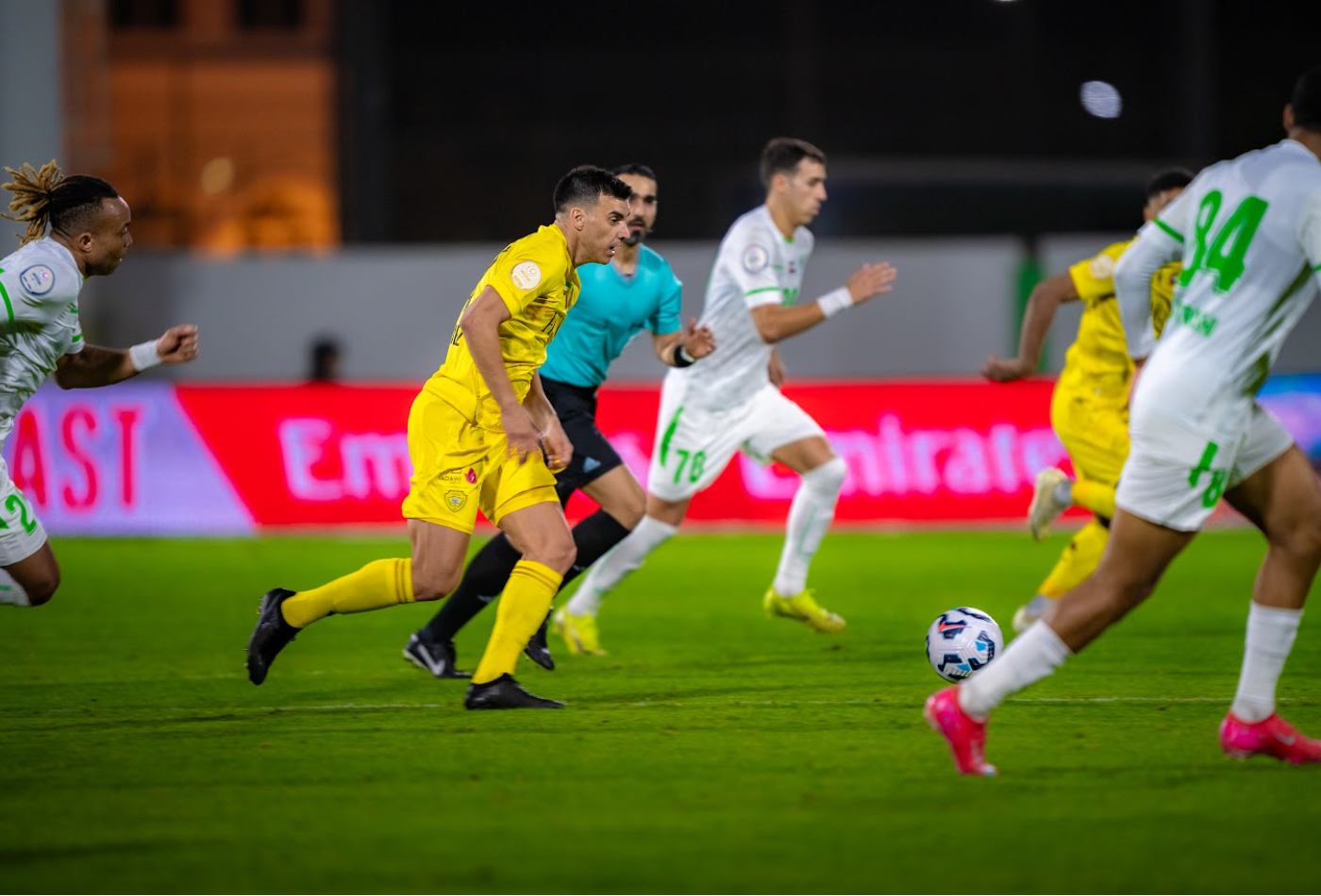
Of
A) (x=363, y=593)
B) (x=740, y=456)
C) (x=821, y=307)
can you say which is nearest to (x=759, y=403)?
(x=821, y=307)

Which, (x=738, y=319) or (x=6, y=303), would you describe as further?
(x=738, y=319)

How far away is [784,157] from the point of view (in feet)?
28.1

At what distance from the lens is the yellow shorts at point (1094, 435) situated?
8414mm

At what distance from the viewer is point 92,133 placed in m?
20.5

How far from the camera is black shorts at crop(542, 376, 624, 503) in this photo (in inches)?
297

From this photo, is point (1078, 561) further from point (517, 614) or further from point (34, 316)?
point (34, 316)

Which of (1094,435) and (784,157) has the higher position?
(784,157)

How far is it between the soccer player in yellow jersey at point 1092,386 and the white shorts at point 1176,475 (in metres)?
3.31

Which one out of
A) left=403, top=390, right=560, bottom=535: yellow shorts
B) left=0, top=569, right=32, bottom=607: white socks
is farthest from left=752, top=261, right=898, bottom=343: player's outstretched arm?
left=0, top=569, right=32, bottom=607: white socks

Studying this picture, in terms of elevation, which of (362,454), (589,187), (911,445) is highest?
(589,187)

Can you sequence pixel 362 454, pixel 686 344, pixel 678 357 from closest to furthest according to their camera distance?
1. pixel 686 344
2. pixel 678 357
3. pixel 362 454

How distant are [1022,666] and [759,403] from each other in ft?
12.6

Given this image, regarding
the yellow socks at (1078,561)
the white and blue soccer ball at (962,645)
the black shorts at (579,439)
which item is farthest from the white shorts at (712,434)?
the white and blue soccer ball at (962,645)

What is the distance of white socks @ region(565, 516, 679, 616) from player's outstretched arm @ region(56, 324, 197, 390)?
92.0 inches
